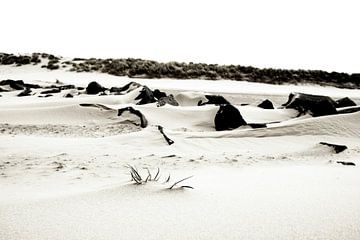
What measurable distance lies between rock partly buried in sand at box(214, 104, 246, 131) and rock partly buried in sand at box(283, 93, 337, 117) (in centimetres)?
110

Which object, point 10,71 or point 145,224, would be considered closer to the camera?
point 145,224

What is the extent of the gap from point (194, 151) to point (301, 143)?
41.0 inches

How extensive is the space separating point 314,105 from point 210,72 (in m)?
12.3

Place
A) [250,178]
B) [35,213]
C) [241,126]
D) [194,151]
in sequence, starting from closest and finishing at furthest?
1. [35,213]
2. [250,178]
3. [194,151]
4. [241,126]

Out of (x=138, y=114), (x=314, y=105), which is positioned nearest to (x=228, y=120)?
(x=138, y=114)

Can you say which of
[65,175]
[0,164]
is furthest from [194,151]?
[0,164]

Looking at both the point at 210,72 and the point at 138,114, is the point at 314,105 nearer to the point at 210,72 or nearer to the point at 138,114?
the point at 138,114

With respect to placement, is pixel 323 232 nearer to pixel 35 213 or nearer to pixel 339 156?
pixel 35 213

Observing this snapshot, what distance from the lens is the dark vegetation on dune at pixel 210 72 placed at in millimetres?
16438

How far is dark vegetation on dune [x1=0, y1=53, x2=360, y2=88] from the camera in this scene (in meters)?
16.4

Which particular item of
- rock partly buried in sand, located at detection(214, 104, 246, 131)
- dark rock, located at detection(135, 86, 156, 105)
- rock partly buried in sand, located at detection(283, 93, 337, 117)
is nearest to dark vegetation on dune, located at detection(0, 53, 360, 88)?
dark rock, located at detection(135, 86, 156, 105)

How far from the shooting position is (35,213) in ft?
4.34

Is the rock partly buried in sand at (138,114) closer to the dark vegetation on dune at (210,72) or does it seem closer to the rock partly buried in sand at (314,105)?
the rock partly buried in sand at (314,105)

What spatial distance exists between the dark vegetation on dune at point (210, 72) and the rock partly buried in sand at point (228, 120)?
12.2m
